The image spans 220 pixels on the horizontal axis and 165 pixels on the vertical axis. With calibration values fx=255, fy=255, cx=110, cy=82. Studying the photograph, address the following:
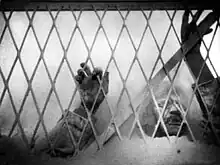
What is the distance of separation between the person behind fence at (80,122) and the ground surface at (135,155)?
56 mm

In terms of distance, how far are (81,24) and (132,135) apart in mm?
1109

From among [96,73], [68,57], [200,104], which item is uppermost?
[68,57]

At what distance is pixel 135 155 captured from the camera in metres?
1.28

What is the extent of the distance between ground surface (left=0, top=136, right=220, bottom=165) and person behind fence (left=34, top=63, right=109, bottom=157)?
0.18ft

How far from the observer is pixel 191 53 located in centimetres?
A: 153

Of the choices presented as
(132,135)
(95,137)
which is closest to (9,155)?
(95,137)

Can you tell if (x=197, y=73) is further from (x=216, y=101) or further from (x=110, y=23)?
(x=110, y=23)

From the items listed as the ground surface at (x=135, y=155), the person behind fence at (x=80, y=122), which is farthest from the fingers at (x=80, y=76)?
the ground surface at (x=135, y=155)

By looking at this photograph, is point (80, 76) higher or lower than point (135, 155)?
higher

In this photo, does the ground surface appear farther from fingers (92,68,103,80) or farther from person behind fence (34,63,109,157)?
fingers (92,68,103,80)

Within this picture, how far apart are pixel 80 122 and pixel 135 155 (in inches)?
13.3

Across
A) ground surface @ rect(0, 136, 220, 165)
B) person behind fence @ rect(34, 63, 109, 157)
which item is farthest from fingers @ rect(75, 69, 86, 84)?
ground surface @ rect(0, 136, 220, 165)

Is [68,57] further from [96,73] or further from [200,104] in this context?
[200,104]

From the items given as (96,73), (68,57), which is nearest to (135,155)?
(96,73)
